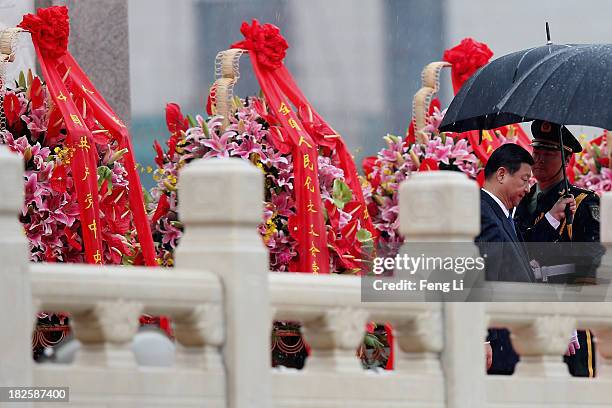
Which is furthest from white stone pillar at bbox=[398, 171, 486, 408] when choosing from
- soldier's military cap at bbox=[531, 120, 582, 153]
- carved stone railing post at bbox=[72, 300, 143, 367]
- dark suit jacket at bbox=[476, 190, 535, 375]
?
soldier's military cap at bbox=[531, 120, 582, 153]

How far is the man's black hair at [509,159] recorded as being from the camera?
22.0ft

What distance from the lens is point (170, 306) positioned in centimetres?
443

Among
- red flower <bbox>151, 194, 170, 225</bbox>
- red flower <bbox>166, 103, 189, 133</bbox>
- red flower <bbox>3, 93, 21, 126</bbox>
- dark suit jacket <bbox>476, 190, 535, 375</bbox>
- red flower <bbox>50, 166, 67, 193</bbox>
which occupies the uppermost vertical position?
red flower <bbox>166, 103, 189, 133</bbox>

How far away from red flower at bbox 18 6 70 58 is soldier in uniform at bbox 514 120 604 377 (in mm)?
2076

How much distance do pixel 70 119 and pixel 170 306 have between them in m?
2.84

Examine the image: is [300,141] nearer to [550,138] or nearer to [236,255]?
[550,138]

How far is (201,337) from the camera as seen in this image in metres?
4.49

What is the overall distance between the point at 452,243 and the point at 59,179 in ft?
8.59

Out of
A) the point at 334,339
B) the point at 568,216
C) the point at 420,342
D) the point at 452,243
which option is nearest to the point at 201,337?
the point at 334,339

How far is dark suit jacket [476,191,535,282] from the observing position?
6305 mm

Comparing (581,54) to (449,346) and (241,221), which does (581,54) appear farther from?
(241,221)

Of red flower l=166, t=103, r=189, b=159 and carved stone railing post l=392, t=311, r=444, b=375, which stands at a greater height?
red flower l=166, t=103, r=189, b=159

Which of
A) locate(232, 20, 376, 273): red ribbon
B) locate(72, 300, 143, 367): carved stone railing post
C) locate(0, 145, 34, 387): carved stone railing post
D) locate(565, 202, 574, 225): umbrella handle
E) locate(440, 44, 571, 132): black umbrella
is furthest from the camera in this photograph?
locate(232, 20, 376, 273): red ribbon

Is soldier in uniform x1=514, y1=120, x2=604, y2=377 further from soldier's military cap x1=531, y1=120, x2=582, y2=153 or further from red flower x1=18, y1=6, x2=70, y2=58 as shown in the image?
red flower x1=18, y1=6, x2=70, y2=58
